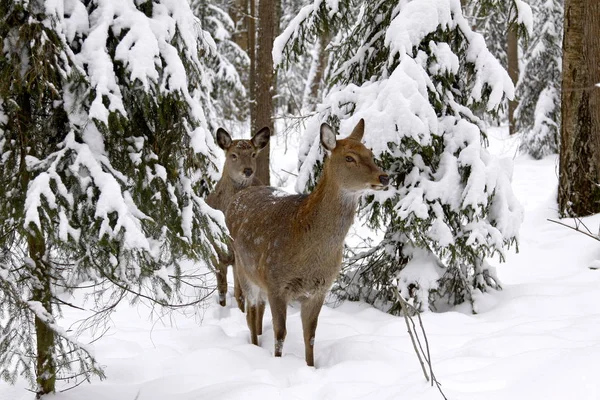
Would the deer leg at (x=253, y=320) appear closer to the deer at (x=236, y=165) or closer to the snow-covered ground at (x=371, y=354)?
the snow-covered ground at (x=371, y=354)

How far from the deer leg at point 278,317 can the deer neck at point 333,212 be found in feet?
2.70

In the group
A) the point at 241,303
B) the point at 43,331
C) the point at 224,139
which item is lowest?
the point at 241,303

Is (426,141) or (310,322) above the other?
(426,141)

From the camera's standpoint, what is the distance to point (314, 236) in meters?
6.16

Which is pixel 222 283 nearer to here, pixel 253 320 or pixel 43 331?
pixel 253 320

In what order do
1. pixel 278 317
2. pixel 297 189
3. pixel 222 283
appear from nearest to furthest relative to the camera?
pixel 278 317 → pixel 297 189 → pixel 222 283

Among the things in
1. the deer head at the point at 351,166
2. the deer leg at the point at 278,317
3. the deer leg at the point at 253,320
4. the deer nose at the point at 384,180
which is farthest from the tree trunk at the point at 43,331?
the deer nose at the point at 384,180

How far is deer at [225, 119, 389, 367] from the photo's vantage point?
6062mm

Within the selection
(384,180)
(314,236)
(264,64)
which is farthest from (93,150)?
(264,64)

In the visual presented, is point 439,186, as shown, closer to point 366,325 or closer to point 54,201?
point 366,325

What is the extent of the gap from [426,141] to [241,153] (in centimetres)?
335

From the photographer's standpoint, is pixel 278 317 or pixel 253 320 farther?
pixel 253 320

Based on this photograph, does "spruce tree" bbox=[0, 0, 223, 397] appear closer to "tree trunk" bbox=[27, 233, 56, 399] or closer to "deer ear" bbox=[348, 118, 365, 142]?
"tree trunk" bbox=[27, 233, 56, 399]

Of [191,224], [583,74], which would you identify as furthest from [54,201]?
[583,74]
